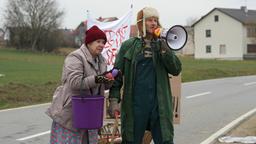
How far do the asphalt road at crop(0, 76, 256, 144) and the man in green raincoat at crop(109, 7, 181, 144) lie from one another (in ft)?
12.7

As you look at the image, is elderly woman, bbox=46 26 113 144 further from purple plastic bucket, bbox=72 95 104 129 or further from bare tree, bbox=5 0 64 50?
bare tree, bbox=5 0 64 50

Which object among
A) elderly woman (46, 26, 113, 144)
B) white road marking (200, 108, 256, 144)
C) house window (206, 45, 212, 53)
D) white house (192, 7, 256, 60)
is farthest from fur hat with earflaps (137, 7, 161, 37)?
house window (206, 45, 212, 53)

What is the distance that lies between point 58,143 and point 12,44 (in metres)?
80.9

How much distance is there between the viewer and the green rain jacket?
4.48 meters

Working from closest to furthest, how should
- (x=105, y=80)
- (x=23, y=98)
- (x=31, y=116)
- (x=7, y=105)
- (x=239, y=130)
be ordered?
(x=105, y=80), (x=239, y=130), (x=31, y=116), (x=7, y=105), (x=23, y=98)

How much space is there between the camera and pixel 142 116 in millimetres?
4535

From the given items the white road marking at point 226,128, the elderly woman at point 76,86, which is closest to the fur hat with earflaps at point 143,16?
the elderly woman at point 76,86

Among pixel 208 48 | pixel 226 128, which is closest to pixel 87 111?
pixel 226 128

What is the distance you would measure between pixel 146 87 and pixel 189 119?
22.6ft

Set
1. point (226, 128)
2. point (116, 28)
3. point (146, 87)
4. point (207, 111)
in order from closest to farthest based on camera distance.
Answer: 1. point (146, 87)
2. point (116, 28)
3. point (226, 128)
4. point (207, 111)

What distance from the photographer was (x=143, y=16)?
15.0 ft

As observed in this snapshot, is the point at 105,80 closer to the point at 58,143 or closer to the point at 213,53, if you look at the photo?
the point at 58,143

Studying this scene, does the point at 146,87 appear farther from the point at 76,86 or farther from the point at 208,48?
the point at 208,48

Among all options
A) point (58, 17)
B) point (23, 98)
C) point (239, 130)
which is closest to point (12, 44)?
point (58, 17)
